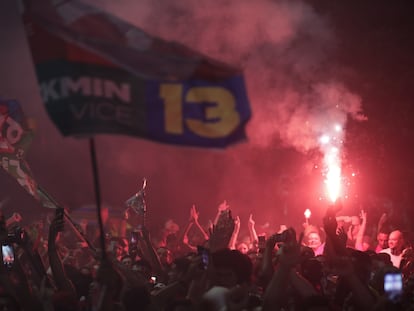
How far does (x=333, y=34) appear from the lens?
53.3 feet

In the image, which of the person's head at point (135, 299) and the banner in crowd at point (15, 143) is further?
the banner in crowd at point (15, 143)

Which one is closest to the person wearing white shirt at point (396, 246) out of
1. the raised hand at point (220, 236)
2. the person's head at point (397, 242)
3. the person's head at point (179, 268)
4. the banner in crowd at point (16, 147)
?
the person's head at point (397, 242)

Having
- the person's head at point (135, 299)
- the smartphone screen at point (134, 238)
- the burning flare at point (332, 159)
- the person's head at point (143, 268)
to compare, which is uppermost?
the burning flare at point (332, 159)

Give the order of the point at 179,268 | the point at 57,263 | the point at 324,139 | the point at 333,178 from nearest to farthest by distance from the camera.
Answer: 1. the point at 179,268
2. the point at 57,263
3. the point at 333,178
4. the point at 324,139

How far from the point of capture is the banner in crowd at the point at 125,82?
470 cm

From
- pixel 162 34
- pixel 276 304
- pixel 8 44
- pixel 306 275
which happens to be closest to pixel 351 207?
pixel 162 34

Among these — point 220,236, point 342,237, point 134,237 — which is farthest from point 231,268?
point 134,237

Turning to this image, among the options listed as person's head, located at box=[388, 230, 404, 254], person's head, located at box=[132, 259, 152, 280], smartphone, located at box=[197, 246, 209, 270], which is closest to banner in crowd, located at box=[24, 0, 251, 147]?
smartphone, located at box=[197, 246, 209, 270]

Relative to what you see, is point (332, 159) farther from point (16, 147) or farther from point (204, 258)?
point (204, 258)

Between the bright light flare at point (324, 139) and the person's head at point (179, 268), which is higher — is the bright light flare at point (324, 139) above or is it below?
above

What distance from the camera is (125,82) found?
16.4 ft

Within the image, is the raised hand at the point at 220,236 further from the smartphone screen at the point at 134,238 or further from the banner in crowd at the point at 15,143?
the banner in crowd at the point at 15,143

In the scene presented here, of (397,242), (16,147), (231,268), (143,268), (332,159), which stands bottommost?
(143,268)

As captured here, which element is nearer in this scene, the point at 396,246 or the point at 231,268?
the point at 231,268
